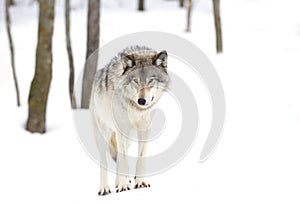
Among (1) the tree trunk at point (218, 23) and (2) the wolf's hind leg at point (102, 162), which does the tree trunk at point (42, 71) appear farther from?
(1) the tree trunk at point (218, 23)

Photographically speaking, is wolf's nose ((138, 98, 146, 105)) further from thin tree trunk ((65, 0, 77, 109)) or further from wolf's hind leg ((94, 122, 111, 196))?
thin tree trunk ((65, 0, 77, 109))

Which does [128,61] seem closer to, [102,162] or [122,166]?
[122,166]

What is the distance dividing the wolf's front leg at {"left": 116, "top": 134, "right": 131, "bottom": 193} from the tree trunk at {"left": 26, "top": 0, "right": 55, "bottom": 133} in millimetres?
3992

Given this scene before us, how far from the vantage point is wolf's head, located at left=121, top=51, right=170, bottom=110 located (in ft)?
14.7

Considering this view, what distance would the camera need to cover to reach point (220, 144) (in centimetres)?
748

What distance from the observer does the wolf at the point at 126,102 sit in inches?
181

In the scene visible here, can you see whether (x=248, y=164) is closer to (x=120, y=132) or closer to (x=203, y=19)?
(x=120, y=132)

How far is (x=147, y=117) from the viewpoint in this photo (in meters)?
5.10

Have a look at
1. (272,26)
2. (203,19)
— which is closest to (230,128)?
(272,26)

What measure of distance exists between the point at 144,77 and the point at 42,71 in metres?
4.69

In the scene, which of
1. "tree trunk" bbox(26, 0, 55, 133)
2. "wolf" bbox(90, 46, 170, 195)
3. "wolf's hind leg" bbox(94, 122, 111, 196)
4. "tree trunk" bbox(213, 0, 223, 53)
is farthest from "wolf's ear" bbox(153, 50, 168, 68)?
"tree trunk" bbox(213, 0, 223, 53)

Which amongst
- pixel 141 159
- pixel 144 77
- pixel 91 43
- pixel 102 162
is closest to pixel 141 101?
pixel 144 77

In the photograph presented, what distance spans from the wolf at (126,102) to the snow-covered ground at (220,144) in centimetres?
35

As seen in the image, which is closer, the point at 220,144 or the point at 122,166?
the point at 122,166
